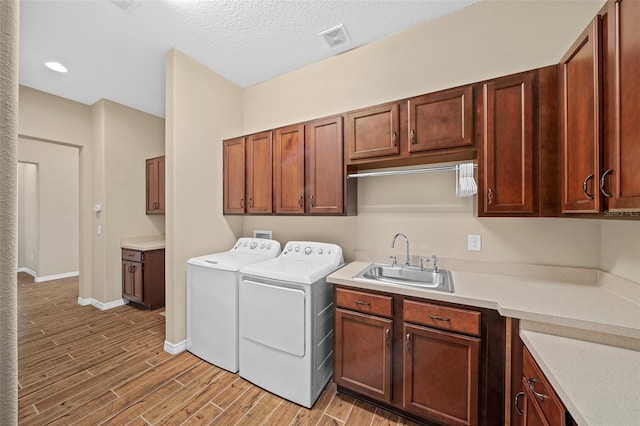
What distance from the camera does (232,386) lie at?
205 cm

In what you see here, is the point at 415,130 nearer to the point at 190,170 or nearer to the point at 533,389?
the point at 533,389

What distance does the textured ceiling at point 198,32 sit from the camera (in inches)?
79.1

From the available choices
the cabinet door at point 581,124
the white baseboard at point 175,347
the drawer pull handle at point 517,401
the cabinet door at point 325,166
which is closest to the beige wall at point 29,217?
the white baseboard at point 175,347

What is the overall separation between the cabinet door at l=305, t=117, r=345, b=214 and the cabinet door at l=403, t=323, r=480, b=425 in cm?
111

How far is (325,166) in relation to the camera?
225cm

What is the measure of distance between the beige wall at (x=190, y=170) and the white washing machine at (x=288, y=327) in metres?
0.83

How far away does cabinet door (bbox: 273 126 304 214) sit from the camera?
7.78 feet

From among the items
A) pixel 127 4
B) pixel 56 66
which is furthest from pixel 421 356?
pixel 56 66

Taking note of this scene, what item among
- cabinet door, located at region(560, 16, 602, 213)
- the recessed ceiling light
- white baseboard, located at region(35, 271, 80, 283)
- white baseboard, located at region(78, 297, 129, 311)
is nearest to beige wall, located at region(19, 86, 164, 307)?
white baseboard, located at region(78, 297, 129, 311)

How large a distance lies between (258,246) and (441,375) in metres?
1.94

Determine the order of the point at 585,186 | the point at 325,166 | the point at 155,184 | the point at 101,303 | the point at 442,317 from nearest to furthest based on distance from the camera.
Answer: the point at 585,186
the point at 442,317
the point at 325,166
the point at 101,303
the point at 155,184

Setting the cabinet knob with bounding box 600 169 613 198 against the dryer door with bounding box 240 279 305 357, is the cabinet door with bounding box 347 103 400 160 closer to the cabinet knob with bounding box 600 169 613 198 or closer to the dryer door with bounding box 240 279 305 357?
the cabinet knob with bounding box 600 169 613 198

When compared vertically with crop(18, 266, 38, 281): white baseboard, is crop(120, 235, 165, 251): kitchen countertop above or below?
above

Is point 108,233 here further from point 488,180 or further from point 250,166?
point 488,180
